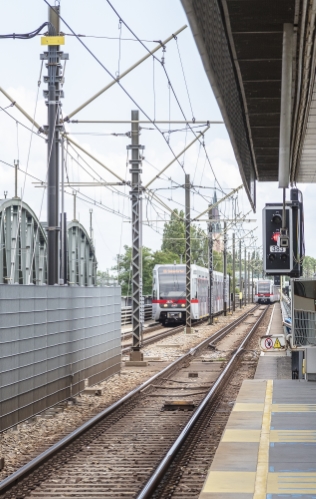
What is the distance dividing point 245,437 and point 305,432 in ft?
2.40

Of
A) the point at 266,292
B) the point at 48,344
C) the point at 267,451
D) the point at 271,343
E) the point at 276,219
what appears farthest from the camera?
the point at 266,292

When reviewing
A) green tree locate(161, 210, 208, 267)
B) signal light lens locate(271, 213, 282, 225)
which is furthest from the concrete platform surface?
green tree locate(161, 210, 208, 267)

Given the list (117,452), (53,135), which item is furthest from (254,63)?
(53,135)

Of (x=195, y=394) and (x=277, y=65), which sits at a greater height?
(x=277, y=65)

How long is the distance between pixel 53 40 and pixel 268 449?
31.2 ft

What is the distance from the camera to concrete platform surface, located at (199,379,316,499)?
7156mm

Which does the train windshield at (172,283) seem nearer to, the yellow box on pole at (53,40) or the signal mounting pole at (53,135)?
the signal mounting pole at (53,135)

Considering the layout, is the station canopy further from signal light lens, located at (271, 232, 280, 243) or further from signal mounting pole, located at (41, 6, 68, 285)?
signal mounting pole, located at (41, 6, 68, 285)

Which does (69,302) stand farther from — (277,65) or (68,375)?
(277,65)

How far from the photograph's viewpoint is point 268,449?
8.90 m

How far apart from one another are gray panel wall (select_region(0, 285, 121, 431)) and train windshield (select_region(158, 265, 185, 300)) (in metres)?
25.1

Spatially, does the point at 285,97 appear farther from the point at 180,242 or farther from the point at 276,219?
the point at 180,242

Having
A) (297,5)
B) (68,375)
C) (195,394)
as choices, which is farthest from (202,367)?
(297,5)

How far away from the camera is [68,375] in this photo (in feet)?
49.3
